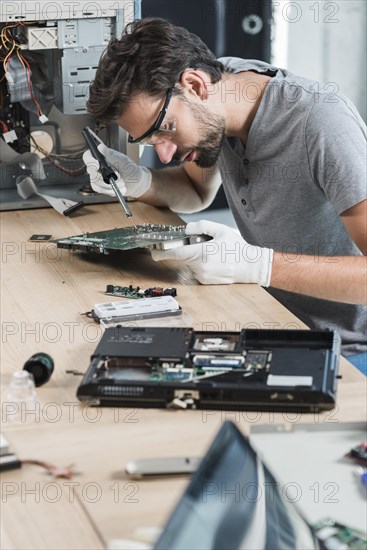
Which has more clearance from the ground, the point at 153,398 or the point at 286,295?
the point at 153,398

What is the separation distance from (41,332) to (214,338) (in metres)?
0.33

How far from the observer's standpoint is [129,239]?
1.94 meters

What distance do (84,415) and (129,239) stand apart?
663 mm

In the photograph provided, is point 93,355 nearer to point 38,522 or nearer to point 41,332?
point 41,332

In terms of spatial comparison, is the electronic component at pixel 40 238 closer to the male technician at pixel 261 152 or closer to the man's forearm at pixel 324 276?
the male technician at pixel 261 152

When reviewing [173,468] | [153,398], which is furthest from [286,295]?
[173,468]

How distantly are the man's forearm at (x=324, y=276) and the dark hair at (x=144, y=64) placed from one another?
0.44m

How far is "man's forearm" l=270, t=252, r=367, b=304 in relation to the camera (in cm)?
175

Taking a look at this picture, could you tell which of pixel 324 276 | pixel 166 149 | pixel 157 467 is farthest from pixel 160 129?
pixel 157 467

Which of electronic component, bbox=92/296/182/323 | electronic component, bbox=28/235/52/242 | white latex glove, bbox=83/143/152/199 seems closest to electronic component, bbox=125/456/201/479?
electronic component, bbox=92/296/182/323

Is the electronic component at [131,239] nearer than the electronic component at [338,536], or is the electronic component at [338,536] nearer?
the electronic component at [338,536]

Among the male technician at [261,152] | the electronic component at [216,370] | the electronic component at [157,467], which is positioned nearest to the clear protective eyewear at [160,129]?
the male technician at [261,152]

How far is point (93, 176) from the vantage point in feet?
7.50

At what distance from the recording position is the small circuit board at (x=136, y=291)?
5.79 feet
